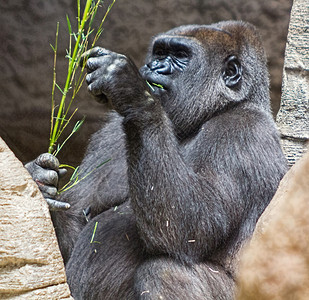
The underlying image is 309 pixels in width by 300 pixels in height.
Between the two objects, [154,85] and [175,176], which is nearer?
[175,176]

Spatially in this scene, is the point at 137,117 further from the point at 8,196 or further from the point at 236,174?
the point at 8,196

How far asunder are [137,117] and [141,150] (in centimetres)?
16

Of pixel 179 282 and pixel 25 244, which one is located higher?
pixel 25 244

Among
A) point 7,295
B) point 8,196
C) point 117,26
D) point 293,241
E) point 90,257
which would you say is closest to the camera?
point 293,241

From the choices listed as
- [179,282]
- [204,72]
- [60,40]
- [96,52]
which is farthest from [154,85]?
[60,40]

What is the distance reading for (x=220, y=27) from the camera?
384 centimetres

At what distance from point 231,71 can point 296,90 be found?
890 mm

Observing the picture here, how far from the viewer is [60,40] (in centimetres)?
471

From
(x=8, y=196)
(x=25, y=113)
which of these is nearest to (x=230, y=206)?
(x=8, y=196)

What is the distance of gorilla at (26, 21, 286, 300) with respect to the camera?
3074mm

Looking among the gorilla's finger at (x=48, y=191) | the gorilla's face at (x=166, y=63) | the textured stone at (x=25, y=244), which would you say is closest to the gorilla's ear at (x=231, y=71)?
the gorilla's face at (x=166, y=63)

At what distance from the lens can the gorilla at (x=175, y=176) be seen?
3.07 metres

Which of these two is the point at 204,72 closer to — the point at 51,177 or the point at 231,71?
the point at 231,71

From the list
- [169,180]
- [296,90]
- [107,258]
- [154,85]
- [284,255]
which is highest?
[284,255]
